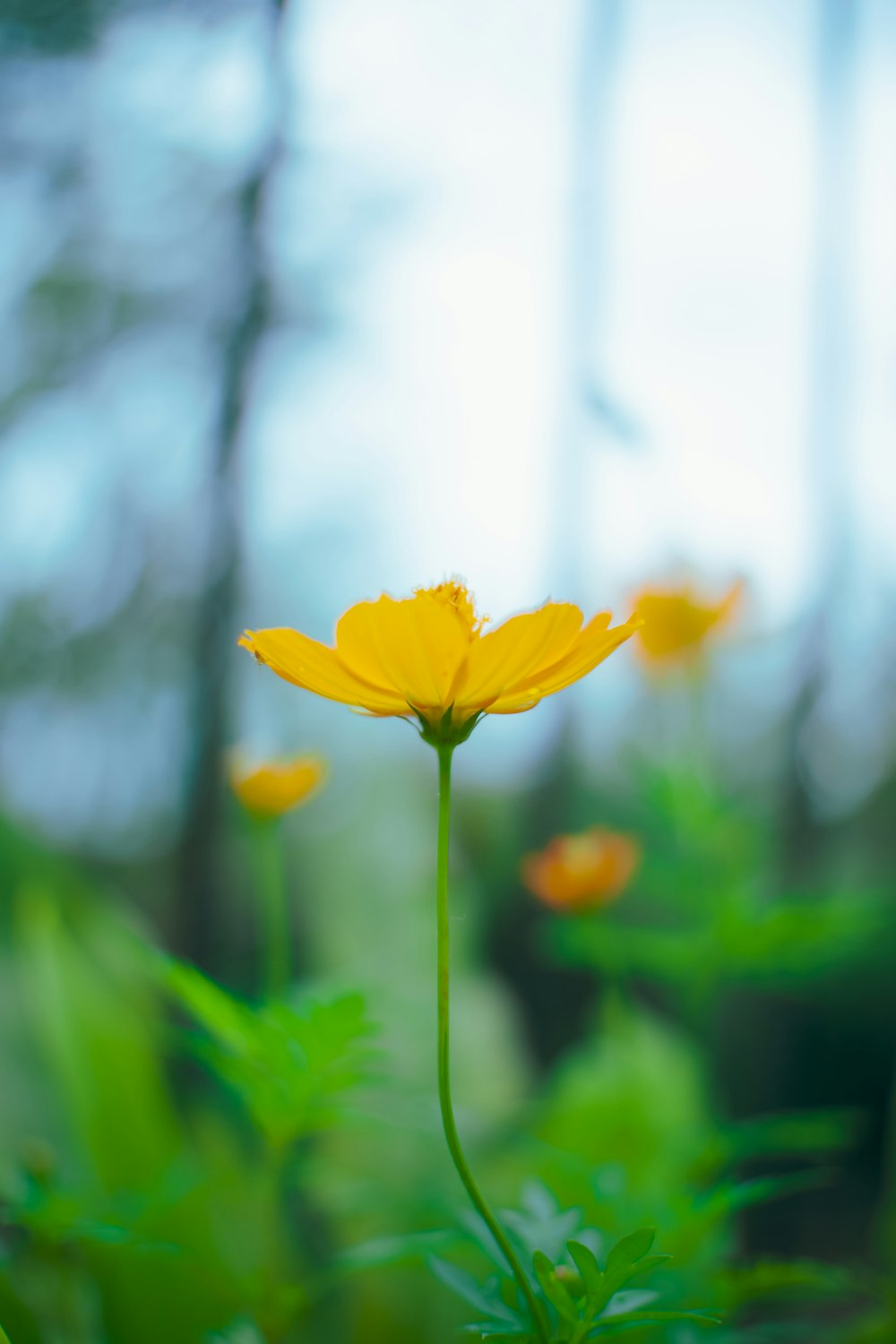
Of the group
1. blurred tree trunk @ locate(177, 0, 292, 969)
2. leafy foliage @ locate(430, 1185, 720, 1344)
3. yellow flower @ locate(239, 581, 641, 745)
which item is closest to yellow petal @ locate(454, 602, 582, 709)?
yellow flower @ locate(239, 581, 641, 745)

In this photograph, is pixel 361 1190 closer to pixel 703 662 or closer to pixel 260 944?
pixel 703 662

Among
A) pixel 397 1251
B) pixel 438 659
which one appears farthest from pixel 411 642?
pixel 397 1251

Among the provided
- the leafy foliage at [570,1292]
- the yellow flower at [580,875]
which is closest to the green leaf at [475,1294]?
the leafy foliage at [570,1292]

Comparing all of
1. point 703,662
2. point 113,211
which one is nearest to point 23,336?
point 113,211

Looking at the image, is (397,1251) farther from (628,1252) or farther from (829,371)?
(829,371)

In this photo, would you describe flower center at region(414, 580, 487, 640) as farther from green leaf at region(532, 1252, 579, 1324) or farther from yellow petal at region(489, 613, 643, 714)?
green leaf at region(532, 1252, 579, 1324)

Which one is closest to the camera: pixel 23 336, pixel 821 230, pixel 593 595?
pixel 23 336
